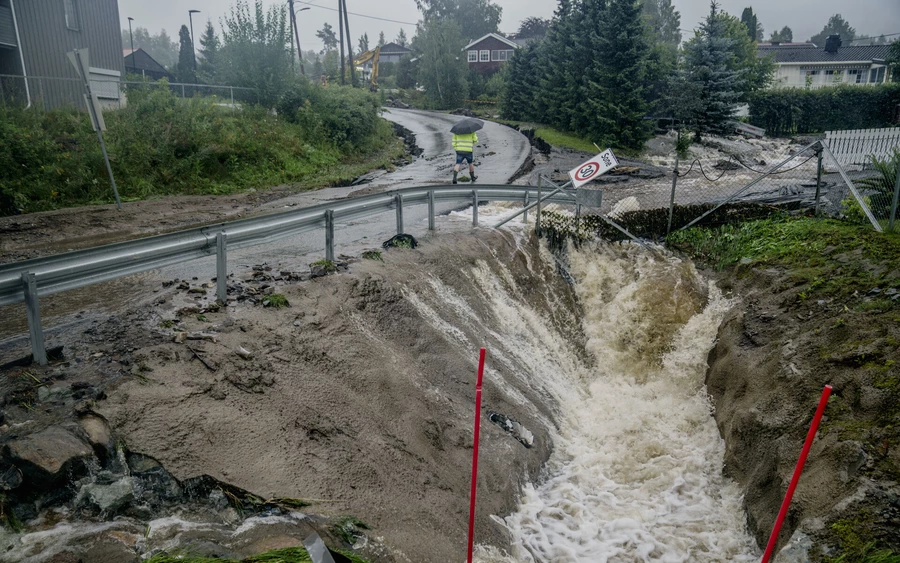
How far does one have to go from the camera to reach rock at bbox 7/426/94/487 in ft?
12.9

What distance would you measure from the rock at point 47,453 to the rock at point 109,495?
0.21 m

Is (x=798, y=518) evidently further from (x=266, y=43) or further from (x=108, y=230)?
(x=266, y=43)

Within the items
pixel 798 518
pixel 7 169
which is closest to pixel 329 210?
pixel 798 518

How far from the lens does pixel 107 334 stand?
604 cm

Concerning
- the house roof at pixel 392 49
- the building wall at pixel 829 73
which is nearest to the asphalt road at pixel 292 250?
the building wall at pixel 829 73

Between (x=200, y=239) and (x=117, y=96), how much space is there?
19.6 metres

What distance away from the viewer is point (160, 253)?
646cm

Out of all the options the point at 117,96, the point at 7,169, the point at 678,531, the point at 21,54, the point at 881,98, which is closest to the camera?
the point at 678,531

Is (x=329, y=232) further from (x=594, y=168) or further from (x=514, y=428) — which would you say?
(x=594, y=168)

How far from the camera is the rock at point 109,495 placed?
13.4 feet

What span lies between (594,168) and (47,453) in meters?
9.90

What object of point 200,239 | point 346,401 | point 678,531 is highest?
point 200,239

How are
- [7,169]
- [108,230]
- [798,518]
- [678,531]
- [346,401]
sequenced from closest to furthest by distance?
[798,518] → [346,401] → [678,531] → [108,230] → [7,169]

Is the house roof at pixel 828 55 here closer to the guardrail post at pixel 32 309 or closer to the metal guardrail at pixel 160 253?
the metal guardrail at pixel 160 253
